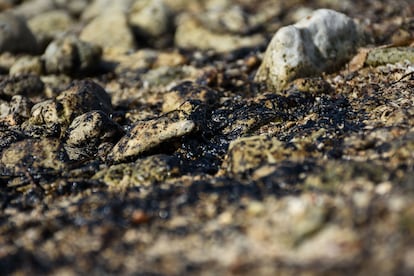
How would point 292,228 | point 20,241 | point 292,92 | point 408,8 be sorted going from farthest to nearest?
point 408,8, point 292,92, point 20,241, point 292,228

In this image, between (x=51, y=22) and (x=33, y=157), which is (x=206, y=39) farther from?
(x=33, y=157)

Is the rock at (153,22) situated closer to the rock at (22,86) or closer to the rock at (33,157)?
the rock at (22,86)

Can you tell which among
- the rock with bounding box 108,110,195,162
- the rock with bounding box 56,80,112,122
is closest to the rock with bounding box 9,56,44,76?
the rock with bounding box 56,80,112,122

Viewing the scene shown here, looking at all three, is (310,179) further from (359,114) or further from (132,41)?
(132,41)

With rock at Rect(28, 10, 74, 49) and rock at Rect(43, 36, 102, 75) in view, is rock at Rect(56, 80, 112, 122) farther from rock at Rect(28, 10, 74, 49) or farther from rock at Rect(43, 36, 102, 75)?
rock at Rect(28, 10, 74, 49)

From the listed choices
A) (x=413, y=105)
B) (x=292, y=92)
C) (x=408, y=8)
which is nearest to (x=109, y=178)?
(x=292, y=92)

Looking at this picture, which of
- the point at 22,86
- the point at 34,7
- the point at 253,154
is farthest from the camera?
the point at 34,7

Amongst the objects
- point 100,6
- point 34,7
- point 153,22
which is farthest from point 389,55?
point 34,7
